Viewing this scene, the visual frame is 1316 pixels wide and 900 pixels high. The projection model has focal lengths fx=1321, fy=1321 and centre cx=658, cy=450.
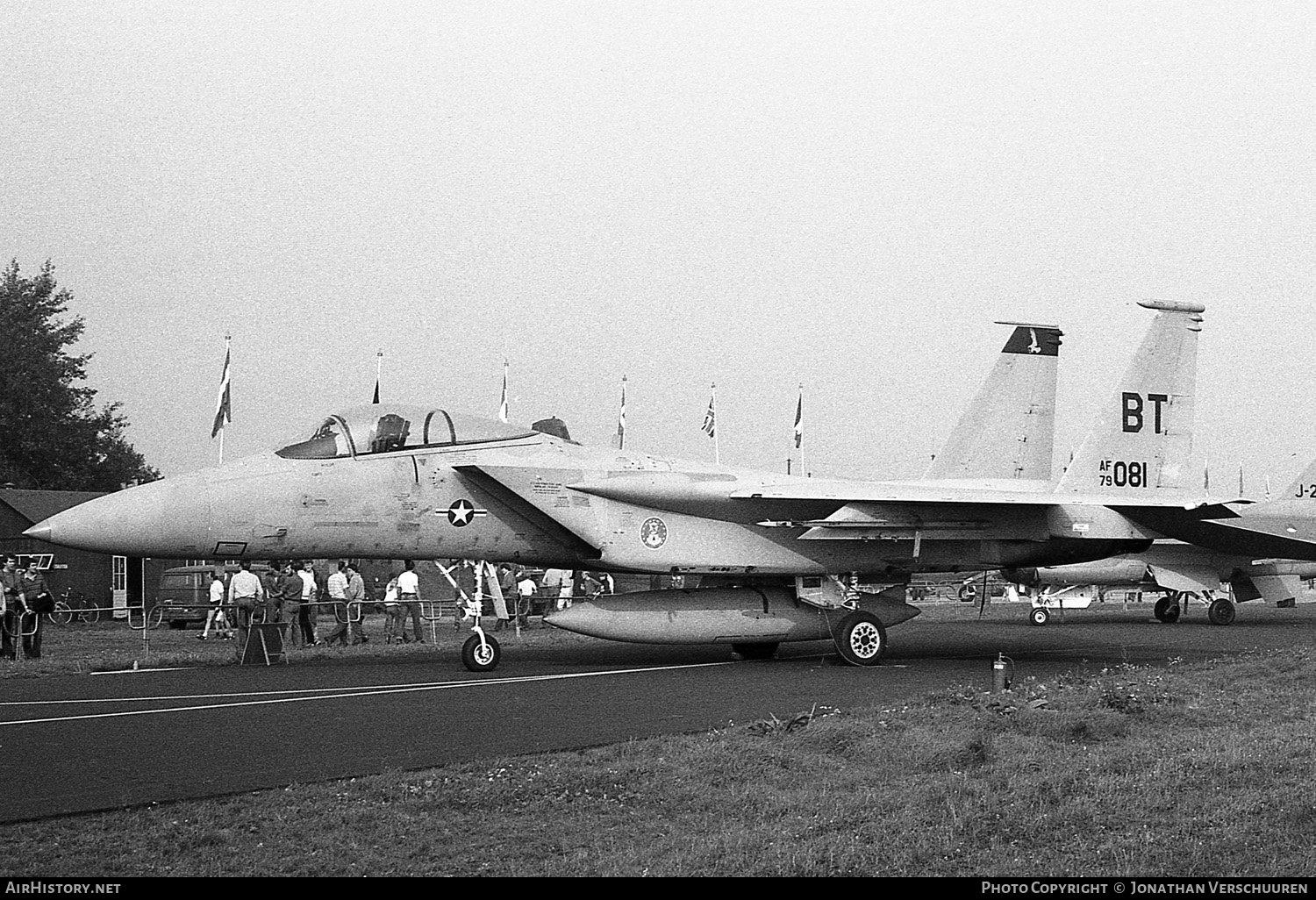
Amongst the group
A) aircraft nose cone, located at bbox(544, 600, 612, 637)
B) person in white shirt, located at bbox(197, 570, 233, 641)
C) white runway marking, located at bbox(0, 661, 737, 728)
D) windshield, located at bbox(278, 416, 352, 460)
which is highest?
windshield, located at bbox(278, 416, 352, 460)

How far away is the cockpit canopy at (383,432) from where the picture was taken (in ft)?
46.4

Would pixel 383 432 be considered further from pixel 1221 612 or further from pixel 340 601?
pixel 1221 612

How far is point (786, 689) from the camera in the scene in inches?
481

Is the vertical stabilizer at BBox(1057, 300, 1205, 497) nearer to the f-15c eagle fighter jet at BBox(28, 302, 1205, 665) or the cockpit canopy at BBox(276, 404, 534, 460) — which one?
the f-15c eagle fighter jet at BBox(28, 302, 1205, 665)

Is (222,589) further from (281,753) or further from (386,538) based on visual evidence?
(281,753)

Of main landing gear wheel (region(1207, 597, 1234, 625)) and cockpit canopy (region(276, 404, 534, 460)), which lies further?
main landing gear wheel (region(1207, 597, 1234, 625))

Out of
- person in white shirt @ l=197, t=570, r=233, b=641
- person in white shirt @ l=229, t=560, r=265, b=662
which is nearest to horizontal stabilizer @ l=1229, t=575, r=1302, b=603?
person in white shirt @ l=229, t=560, r=265, b=662

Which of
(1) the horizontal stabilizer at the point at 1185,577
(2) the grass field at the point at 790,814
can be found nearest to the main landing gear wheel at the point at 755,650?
(2) the grass field at the point at 790,814

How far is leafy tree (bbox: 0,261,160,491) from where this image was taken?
49.0m

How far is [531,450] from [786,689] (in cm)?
453

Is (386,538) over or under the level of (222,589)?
over

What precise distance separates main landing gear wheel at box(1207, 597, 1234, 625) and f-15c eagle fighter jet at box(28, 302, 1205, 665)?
36.3ft

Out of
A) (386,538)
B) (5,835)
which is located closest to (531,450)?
(386,538)

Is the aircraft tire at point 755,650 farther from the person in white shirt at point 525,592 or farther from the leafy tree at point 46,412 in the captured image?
the leafy tree at point 46,412
